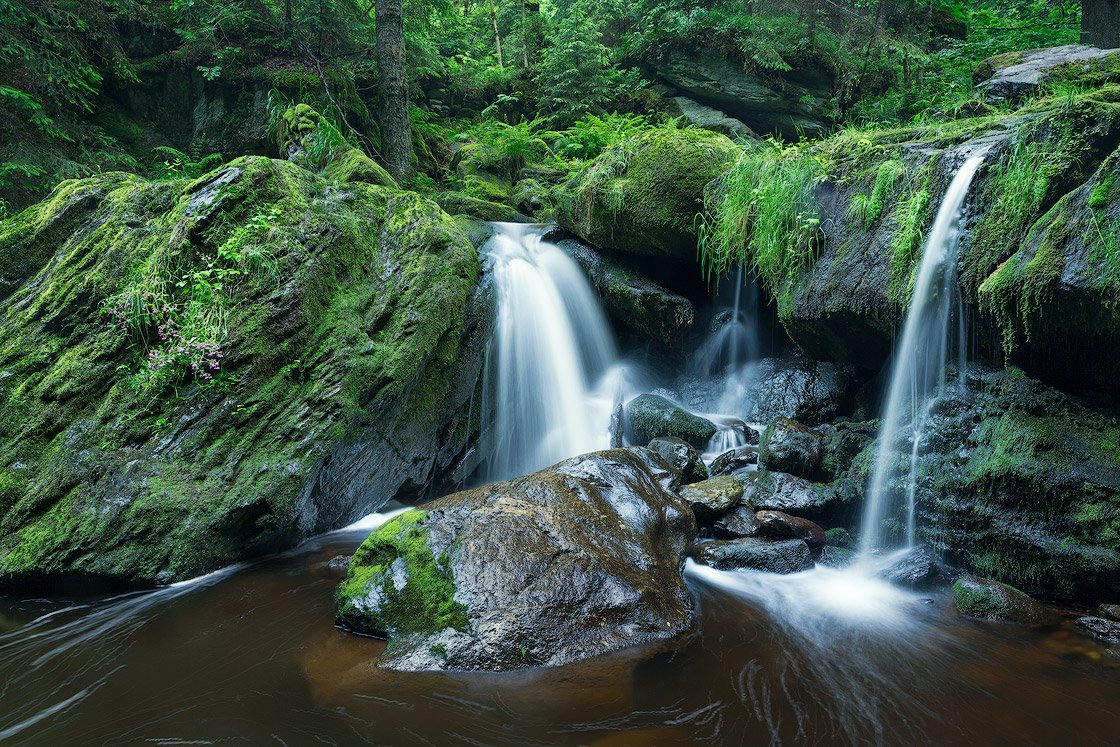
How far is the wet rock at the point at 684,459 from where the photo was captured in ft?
20.3

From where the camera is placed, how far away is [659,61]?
46.6 ft

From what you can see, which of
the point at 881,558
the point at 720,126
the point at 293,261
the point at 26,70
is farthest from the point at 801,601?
the point at 26,70

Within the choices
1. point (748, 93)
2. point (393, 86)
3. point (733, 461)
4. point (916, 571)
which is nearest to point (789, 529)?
point (916, 571)

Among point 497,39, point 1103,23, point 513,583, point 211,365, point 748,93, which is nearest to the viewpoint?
point 513,583

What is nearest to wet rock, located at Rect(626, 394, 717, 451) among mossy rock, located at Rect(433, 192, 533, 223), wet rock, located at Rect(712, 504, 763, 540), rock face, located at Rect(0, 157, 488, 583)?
wet rock, located at Rect(712, 504, 763, 540)

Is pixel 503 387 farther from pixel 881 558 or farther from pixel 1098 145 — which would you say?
pixel 1098 145

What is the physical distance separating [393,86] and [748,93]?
842cm

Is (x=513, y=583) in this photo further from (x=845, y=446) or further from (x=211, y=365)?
(x=845, y=446)

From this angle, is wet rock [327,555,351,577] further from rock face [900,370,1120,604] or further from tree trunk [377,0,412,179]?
tree trunk [377,0,412,179]

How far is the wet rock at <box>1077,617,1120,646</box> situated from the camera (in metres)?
3.56

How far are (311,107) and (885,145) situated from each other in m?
9.13

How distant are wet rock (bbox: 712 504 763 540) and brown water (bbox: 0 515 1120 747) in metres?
1.18

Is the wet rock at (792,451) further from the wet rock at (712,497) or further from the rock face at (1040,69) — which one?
the rock face at (1040,69)

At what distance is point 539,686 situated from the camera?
9.82 ft
